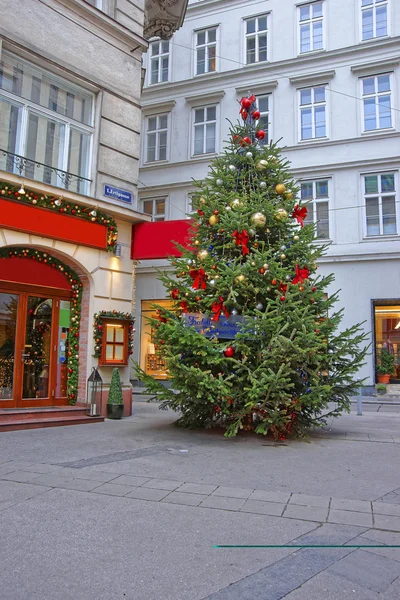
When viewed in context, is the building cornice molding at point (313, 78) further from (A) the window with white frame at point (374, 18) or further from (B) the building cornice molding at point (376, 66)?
(A) the window with white frame at point (374, 18)

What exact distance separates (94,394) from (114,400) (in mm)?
528

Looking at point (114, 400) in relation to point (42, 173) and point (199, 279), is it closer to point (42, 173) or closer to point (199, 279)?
point (199, 279)

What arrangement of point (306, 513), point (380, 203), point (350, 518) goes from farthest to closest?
1. point (380, 203)
2. point (306, 513)
3. point (350, 518)

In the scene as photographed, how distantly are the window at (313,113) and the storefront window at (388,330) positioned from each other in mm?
7842

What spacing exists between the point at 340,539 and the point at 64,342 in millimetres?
8734

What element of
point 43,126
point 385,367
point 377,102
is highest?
point 377,102

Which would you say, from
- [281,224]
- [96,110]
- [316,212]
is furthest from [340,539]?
[316,212]

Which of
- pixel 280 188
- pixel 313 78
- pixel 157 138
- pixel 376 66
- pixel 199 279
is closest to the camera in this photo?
pixel 199 279

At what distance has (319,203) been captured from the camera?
22.0 meters

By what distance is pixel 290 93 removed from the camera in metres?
23.0

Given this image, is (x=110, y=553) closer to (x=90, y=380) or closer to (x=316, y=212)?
(x=90, y=380)

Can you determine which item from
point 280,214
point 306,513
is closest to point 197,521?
point 306,513

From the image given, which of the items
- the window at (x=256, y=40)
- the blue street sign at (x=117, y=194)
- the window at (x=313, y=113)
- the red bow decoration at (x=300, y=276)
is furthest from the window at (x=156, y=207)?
the red bow decoration at (x=300, y=276)

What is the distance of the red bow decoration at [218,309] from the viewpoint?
28.6ft
